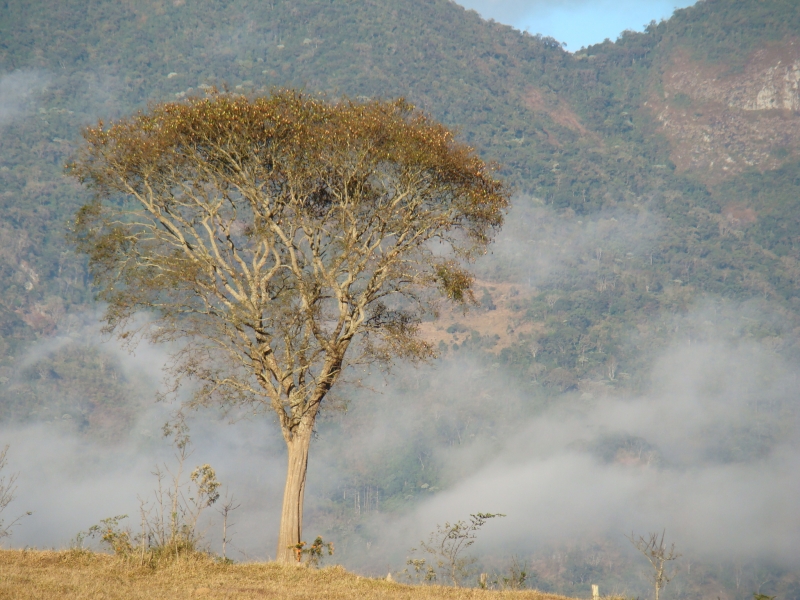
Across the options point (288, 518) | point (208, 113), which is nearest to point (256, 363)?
point (288, 518)

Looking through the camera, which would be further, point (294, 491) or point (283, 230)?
point (283, 230)

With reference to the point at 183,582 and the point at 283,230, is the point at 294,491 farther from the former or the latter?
the point at 283,230

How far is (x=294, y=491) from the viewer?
18422 millimetres

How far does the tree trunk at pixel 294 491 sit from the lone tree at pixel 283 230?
35mm

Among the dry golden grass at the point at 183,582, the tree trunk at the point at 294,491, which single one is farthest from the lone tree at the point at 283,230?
the dry golden grass at the point at 183,582

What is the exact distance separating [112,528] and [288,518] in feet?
11.0

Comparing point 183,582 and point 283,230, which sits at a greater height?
point 283,230

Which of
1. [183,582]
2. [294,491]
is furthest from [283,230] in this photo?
[183,582]

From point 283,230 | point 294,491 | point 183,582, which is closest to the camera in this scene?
point 183,582

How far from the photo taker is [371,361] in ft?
64.3

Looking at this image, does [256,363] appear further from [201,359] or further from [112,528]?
[112,528]

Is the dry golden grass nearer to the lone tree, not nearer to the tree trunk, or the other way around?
the tree trunk

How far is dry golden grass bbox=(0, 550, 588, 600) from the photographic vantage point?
42.7ft

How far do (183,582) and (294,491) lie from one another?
4.40 m
